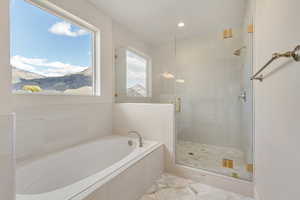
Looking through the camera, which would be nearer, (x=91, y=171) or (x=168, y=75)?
(x=91, y=171)

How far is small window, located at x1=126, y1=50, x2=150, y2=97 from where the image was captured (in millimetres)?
2779

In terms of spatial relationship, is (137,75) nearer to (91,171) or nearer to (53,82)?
(53,82)

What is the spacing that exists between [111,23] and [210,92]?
2.06m

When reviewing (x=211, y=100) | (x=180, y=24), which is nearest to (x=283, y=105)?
(x=211, y=100)

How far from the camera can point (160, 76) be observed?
279 cm

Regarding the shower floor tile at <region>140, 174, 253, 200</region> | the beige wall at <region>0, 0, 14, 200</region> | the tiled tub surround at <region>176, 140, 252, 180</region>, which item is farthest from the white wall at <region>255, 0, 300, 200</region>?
the beige wall at <region>0, 0, 14, 200</region>

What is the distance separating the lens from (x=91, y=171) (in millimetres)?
1728

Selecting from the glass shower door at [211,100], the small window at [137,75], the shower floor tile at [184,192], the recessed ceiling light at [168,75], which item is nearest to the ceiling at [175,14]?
the glass shower door at [211,100]

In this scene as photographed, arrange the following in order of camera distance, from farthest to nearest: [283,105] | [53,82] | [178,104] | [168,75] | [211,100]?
[168,75], [211,100], [178,104], [53,82], [283,105]

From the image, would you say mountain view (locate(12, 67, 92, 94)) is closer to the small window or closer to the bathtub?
the bathtub

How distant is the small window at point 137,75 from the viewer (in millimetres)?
2779

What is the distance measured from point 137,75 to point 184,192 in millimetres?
2156

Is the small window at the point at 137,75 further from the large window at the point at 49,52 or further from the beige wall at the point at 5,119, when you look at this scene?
the beige wall at the point at 5,119

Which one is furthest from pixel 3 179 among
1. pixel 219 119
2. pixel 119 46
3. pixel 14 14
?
pixel 219 119
